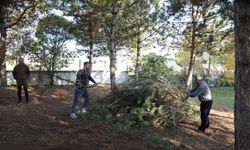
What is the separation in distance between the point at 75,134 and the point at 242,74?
4842 millimetres

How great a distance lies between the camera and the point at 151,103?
38.6ft

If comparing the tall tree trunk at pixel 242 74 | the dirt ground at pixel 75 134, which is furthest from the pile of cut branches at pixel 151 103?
the tall tree trunk at pixel 242 74

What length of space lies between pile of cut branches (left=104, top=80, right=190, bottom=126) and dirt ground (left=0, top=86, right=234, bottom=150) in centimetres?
46

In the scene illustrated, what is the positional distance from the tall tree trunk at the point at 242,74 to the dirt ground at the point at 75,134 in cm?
298

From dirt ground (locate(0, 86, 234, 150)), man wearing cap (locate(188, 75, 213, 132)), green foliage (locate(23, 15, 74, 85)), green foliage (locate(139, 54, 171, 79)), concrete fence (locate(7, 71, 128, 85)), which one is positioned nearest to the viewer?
dirt ground (locate(0, 86, 234, 150))

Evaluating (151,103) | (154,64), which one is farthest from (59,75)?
(151,103)

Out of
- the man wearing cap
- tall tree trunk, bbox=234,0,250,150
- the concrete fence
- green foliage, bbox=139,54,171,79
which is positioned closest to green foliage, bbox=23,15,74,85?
the concrete fence

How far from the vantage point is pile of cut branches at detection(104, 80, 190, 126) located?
11.5m

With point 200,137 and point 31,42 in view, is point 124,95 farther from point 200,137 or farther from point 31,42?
point 31,42

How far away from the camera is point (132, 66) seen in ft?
106

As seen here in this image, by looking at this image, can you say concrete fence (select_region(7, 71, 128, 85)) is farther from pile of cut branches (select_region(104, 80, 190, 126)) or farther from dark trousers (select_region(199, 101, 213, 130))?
dark trousers (select_region(199, 101, 213, 130))

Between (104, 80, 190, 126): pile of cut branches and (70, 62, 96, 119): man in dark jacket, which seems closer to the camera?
(70, 62, 96, 119): man in dark jacket

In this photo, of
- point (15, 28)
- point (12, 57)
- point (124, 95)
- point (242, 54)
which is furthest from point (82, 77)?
point (12, 57)

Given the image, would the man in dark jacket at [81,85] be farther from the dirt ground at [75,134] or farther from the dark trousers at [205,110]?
the dark trousers at [205,110]
